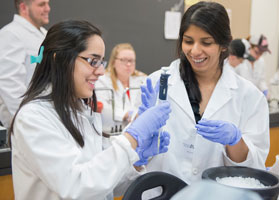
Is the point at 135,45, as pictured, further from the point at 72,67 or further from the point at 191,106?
the point at 72,67

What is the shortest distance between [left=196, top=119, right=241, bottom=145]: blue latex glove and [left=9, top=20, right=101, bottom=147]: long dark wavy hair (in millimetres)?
492

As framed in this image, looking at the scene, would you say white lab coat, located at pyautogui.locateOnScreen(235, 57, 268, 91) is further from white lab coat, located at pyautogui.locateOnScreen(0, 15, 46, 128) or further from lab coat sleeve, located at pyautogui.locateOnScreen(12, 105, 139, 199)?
lab coat sleeve, located at pyautogui.locateOnScreen(12, 105, 139, 199)

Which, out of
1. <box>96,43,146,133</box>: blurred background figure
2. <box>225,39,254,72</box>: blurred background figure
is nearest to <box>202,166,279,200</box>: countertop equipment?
<box>96,43,146,133</box>: blurred background figure

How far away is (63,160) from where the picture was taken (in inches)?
38.5

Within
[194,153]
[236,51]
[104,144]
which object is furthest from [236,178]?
[236,51]

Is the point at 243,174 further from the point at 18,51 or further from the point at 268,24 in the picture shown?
the point at 268,24

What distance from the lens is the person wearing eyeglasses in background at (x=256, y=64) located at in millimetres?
4980

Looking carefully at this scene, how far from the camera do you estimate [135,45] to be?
13.8 ft

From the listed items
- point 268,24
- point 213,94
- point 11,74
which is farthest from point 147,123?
point 268,24

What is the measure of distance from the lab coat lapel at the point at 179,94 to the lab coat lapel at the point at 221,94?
8 centimetres

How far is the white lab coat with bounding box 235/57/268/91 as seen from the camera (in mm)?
5113

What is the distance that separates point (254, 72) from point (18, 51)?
384cm

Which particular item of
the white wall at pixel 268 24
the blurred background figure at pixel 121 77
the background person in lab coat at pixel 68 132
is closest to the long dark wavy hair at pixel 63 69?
the background person in lab coat at pixel 68 132

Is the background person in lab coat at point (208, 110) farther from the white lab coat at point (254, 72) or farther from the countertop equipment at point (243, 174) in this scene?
the white lab coat at point (254, 72)
